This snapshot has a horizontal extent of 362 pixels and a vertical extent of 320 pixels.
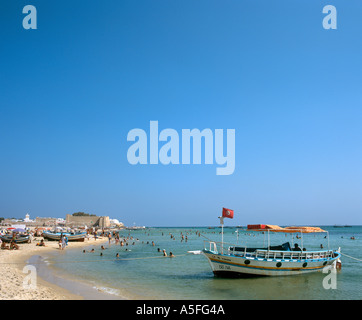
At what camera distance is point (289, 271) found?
2534 cm

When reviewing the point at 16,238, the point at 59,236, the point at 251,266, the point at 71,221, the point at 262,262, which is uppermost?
the point at 262,262

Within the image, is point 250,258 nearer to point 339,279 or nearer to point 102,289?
point 339,279

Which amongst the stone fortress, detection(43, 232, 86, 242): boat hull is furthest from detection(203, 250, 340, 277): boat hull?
the stone fortress

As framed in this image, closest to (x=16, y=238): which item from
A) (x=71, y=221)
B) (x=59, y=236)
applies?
(x=59, y=236)

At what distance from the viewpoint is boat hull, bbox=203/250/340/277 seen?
2398cm

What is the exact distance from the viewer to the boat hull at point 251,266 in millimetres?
23984

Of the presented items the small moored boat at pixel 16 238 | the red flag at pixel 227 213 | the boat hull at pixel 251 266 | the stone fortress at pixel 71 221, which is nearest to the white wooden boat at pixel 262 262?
the boat hull at pixel 251 266

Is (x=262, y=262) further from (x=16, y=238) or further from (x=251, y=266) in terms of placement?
(x=16, y=238)

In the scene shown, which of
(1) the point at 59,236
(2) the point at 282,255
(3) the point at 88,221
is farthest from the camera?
(3) the point at 88,221

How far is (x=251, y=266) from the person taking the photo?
2398cm

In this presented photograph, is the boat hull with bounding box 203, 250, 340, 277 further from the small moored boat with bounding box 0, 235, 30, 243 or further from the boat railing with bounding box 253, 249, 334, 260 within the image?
the small moored boat with bounding box 0, 235, 30, 243
